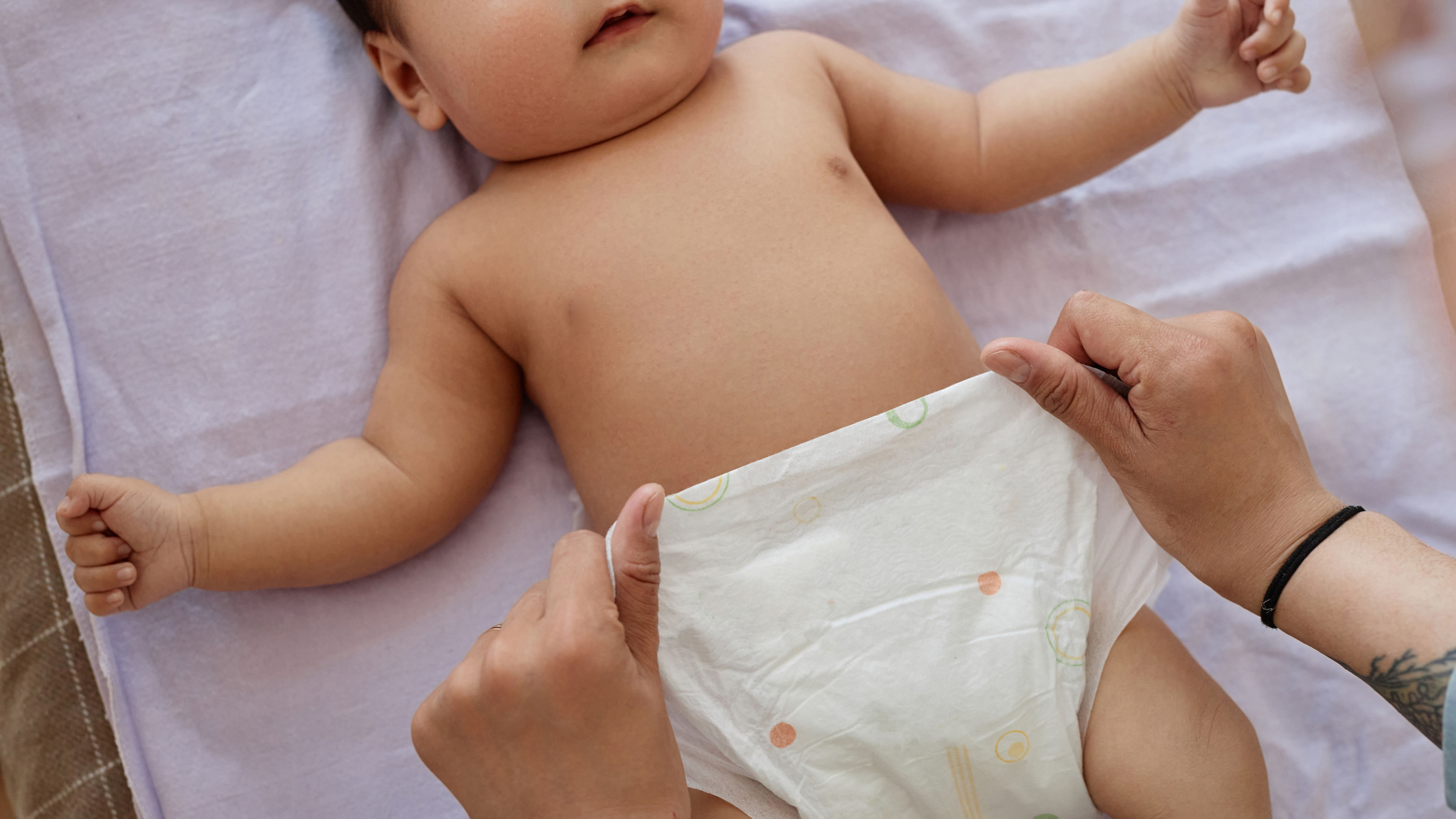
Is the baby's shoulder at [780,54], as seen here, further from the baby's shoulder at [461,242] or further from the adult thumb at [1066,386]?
the adult thumb at [1066,386]

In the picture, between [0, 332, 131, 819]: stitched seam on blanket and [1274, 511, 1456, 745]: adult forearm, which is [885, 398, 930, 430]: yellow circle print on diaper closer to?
[1274, 511, 1456, 745]: adult forearm

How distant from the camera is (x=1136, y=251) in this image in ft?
4.71

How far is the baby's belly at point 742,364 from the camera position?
1124mm

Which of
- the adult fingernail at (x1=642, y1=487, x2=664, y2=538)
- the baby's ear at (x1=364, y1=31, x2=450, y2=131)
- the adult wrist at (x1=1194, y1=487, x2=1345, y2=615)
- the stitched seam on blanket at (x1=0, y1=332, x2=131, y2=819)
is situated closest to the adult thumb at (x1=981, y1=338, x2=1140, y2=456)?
the adult wrist at (x1=1194, y1=487, x2=1345, y2=615)

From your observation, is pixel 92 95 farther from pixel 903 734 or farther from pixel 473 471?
pixel 903 734

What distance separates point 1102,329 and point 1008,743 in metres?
0.44

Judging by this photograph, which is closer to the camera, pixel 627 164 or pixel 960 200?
pixel 627 164

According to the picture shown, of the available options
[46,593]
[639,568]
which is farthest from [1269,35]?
[46,593]

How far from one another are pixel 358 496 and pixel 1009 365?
0.77m

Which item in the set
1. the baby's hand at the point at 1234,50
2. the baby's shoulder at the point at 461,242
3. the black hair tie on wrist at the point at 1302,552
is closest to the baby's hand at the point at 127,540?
the baby's shoulder at the point at 461,242

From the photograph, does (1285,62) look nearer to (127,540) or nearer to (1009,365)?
(1009,365)

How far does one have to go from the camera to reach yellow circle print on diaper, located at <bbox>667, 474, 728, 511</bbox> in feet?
3.47

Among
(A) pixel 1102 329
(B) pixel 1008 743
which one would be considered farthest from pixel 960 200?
(B) pixel 1008 743

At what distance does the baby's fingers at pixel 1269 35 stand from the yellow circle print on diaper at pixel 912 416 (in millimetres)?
578
